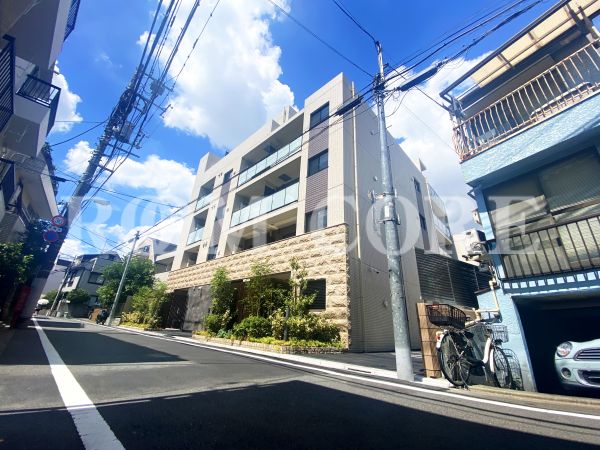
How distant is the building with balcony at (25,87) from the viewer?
207 inches

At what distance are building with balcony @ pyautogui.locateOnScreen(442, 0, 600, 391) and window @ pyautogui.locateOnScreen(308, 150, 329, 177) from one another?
23.7ft

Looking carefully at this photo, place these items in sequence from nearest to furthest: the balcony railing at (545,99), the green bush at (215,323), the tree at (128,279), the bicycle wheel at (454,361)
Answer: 1. the bicycle wheel at (454,361)
2. the balcony railing at (545,99)
3. the green bush at (215,323)
4. the tree at (128,279)

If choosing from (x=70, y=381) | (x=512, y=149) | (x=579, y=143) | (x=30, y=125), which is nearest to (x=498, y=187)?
(x=512, y=149)

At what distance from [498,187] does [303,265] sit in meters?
7.57

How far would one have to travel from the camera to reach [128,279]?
2423 centimetres

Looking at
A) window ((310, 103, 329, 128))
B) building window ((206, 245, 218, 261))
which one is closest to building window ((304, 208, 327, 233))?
window ((310, 103, 329, 128))

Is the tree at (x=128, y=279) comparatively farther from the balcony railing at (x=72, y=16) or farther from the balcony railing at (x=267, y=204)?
the balcony railing at (x=72, y=16)

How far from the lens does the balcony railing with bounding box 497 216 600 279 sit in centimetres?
456

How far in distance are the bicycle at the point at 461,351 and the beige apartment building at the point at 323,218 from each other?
2.48m

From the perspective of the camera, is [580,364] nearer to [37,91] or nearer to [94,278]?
[37,91]

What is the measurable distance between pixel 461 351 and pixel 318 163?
11.1 m

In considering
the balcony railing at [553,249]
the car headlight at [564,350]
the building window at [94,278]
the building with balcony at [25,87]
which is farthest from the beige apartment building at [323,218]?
the building window at [94,278]

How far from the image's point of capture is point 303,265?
11562 mm

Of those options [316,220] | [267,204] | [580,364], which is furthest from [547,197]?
[267,204]
